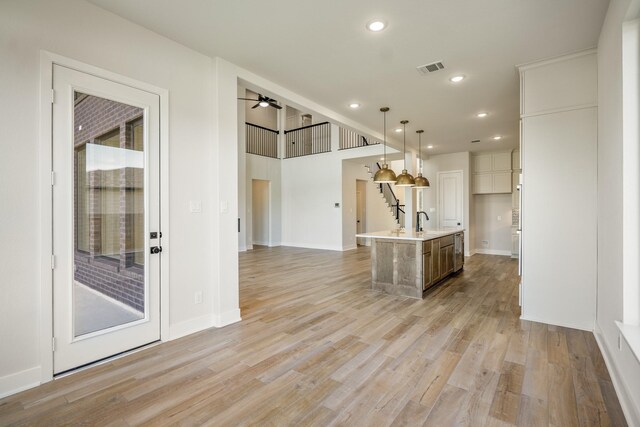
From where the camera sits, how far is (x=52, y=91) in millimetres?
2322

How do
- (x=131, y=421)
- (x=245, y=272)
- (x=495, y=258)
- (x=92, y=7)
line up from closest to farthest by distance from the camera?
(x=131, y=421)
(x=92, y=7)
(x=245, y=272)
(x=495, y=258)

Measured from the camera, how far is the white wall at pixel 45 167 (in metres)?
2.14

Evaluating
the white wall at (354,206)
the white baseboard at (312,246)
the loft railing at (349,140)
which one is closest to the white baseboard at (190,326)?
the white baseboard at (312,246)

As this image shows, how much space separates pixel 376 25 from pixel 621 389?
3283mm

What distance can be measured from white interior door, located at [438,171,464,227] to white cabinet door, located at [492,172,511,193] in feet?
2.92

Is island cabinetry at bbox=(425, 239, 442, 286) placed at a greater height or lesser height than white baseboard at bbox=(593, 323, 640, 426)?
greater

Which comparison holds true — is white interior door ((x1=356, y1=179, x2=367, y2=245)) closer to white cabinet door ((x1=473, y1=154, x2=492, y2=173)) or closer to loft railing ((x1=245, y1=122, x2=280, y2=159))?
loft railing ((x1=245, y1=122, x2=280, y2=159))

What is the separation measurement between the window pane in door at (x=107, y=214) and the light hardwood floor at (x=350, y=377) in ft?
1.54

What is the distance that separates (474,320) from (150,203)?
3.64 m

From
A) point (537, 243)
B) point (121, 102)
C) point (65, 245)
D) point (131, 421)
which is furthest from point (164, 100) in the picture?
point (537, 243)

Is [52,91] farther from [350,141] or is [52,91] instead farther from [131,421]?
[350,141]

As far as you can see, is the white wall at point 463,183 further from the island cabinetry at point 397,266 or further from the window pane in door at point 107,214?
the window pane in door at point 107,214

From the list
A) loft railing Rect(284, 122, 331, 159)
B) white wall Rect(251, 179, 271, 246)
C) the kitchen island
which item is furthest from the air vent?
white wall Rect(251, 179, 271, 246)

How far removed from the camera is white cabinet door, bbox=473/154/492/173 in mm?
8766
